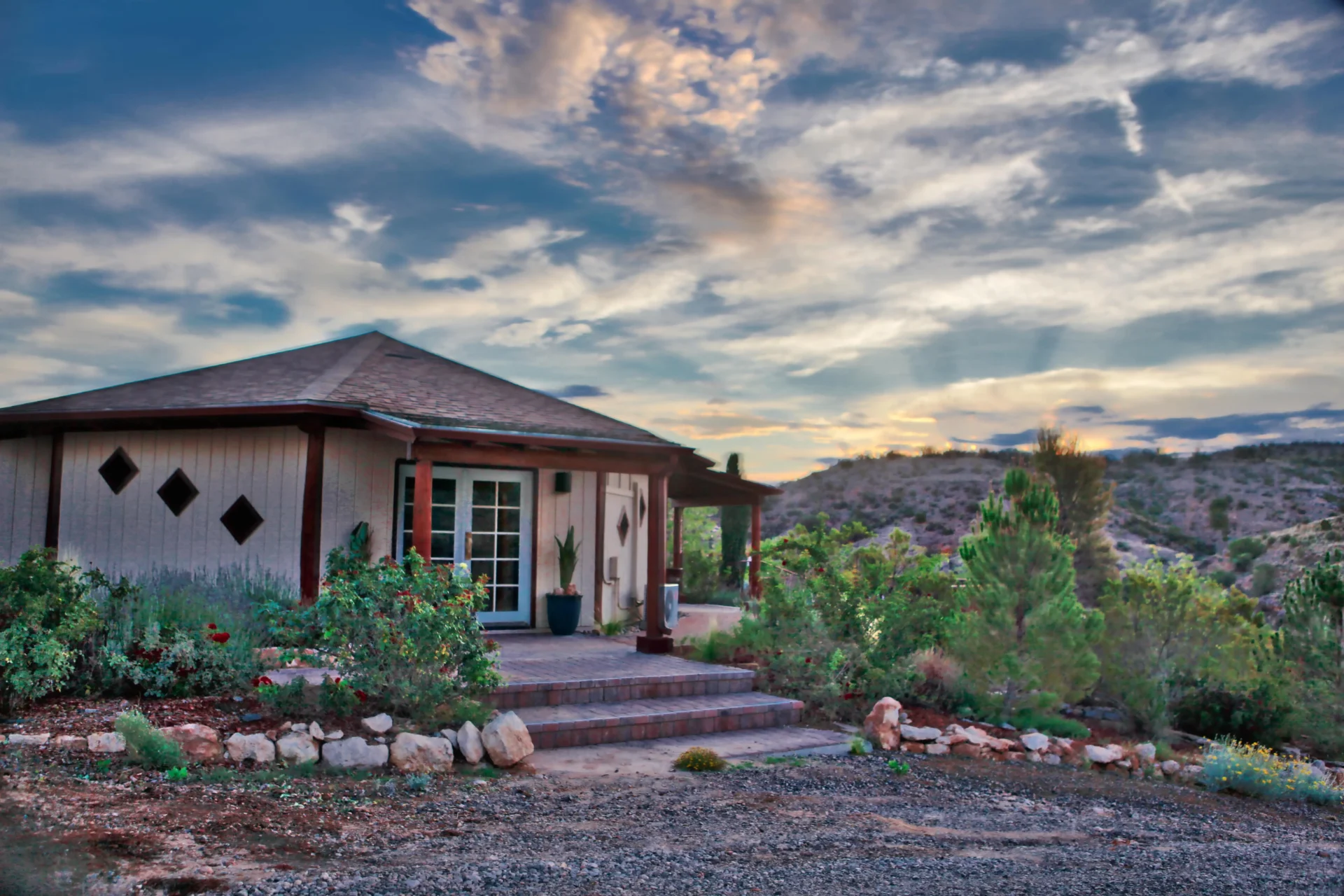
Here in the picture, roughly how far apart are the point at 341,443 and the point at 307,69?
4.13 metres

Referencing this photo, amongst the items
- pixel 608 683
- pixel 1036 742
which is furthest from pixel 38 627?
pixel 1036 742

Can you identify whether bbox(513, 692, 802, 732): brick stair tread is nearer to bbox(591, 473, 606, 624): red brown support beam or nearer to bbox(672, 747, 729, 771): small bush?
bbox(672, 747, 729, 771): small bush

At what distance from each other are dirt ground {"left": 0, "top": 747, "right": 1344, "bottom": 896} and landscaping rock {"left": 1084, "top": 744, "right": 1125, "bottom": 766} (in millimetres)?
1397

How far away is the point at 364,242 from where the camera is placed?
38.6 feet

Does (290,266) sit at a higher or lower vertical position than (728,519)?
higher

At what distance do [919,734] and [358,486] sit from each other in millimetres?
6204

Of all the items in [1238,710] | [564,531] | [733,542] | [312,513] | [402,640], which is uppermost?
[312,513]

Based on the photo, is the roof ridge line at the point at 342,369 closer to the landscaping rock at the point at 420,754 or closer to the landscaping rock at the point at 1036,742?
the landscaping rock at the point at 420,754

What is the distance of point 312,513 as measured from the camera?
29.0 feet

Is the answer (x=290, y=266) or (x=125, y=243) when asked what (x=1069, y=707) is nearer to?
(x=290, y=266)

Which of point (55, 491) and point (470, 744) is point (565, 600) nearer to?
point (470, 744)

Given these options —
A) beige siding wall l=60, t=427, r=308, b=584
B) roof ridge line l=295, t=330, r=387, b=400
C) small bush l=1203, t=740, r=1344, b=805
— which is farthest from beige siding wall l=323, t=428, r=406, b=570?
small bush l=1203, t=740, r=1344, b=805

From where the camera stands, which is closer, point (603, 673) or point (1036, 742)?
point (1036, 742)

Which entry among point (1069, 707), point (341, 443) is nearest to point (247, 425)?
point (341, 443)
